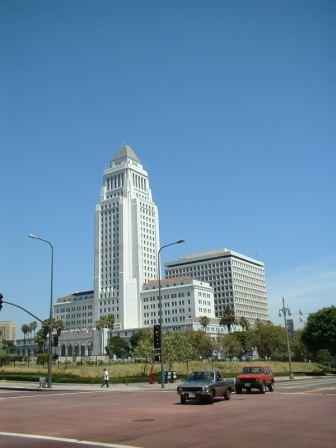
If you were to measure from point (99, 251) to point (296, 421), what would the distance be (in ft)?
577

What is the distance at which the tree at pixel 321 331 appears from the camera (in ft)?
276

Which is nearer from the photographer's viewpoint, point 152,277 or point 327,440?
point 327,440

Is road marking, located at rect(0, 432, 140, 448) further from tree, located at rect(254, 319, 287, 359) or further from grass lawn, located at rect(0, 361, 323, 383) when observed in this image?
tree, located at rect(254, 319, 287, 359)

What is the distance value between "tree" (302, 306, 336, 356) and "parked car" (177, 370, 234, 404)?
67.1 meters

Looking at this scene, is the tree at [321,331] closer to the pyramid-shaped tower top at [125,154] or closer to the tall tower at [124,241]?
the tall tower at [124,241]

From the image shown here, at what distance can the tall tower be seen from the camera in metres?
178

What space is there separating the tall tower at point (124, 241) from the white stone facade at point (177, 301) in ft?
13.0

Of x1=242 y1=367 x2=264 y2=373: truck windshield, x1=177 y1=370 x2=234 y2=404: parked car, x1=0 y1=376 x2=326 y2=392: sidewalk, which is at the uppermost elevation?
x1=242 y1=367 x2=264 y2=373: truck windshield

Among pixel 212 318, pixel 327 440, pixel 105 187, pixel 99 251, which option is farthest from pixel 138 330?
pixel 327 440

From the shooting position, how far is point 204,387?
21.1m

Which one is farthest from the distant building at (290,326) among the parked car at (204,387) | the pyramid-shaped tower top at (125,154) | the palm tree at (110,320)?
the pyramid-shaped tower top at (125,154)

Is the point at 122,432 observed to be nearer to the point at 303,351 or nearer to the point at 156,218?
the point at 303,351

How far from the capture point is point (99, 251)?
18750 cm

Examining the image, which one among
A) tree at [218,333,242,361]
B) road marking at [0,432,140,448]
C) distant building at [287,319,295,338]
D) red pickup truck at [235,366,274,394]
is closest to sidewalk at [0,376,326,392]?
red pickup truck at [235,366,274,394]
